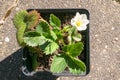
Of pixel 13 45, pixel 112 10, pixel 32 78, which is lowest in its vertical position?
pixel 32 78

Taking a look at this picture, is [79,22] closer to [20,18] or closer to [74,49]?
[74,49]

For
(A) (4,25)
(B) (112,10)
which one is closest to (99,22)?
(B) (112,10)

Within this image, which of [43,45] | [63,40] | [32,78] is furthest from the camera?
[32,78]

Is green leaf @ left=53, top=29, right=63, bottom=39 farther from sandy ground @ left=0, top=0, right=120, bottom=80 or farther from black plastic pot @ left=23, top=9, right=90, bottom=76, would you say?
sandy ground @ left=0, top=0, right=120, bottom=80

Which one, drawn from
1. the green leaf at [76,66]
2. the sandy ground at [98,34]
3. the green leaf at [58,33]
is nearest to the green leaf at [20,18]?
the green leaf at [58,33]

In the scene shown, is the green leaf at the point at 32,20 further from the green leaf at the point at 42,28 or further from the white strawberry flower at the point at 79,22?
the white strawberry flower at the point at 79,22

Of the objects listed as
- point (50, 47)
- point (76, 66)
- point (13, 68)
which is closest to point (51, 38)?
point (50, 47)

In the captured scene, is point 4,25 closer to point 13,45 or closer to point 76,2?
point 13,45
